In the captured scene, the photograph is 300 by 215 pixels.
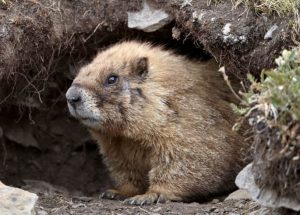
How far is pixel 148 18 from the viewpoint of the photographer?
8.02 meters

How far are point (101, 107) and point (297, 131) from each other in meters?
2.83

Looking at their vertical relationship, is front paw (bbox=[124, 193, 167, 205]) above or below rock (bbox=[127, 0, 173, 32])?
below

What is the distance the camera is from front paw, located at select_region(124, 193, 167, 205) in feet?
22.2

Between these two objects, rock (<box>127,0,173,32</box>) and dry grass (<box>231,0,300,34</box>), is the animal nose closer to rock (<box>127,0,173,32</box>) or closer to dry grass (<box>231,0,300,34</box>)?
rock (<box>127,0,173,32</box>)

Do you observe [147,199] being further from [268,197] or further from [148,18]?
[148,18]

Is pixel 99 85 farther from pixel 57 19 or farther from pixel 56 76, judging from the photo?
pixel 56 76

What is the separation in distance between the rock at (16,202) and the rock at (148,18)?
312 cm

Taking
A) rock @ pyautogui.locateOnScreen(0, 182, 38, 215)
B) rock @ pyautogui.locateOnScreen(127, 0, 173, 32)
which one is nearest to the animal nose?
rock @ pyautogui.locateOnScreen(0, 182, 38, 215)

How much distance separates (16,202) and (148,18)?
334 centimetres

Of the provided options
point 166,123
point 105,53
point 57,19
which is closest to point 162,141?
point 166,123

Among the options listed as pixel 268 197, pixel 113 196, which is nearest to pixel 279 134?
pixel 268 197

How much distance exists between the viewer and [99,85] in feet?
23.1

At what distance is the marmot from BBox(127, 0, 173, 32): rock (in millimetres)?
586

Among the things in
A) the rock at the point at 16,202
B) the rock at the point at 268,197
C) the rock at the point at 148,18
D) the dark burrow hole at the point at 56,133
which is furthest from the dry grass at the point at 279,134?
the dark burrow hole at the point at 56,133
